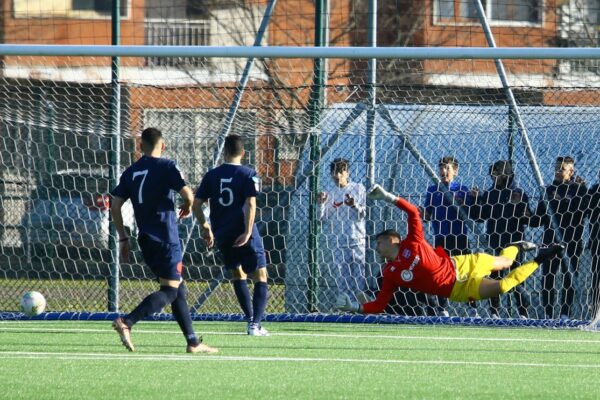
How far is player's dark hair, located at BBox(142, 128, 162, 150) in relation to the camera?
29.3 ft

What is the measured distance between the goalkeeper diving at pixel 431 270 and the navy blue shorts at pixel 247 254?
0.85 metres

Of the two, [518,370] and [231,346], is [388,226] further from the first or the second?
[518,370]

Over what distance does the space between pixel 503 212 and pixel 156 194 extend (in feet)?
16.2

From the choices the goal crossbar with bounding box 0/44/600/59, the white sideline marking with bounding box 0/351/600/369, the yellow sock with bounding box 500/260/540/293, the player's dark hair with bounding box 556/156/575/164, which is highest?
the goal crossbar with bounding box 0/44/600/59

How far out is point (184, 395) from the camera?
6.71 metres

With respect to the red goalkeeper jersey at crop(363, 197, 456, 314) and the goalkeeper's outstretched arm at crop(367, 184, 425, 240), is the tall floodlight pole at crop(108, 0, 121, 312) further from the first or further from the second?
the goalkeeper's outstretched arm at crop(367, 184, 425, 240)

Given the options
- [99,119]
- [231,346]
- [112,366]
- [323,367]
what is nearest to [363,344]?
[231,346]

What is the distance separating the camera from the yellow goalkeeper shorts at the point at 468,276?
11.1 m

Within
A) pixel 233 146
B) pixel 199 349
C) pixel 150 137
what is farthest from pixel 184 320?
pixel 233 146

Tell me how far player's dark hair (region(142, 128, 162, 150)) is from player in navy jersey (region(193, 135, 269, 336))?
1.39 m

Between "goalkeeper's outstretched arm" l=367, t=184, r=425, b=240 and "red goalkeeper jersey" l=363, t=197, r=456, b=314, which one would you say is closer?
"goalkeeper's outstretched arm" l=367, t=184, r=425, b=240

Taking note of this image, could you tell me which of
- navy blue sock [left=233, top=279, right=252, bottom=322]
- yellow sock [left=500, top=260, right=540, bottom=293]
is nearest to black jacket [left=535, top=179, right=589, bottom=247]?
yellow sock [left=500, top=260, right=540, bottom=293]

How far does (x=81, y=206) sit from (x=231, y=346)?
4.89m

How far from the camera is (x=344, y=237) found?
13.1 metres
